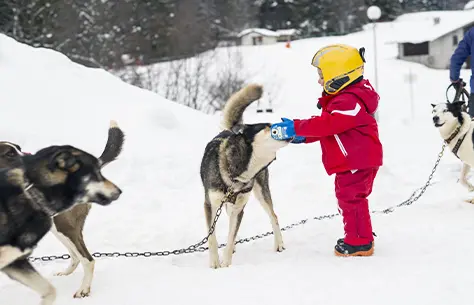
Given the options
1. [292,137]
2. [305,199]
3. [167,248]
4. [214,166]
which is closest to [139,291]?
[214,166]

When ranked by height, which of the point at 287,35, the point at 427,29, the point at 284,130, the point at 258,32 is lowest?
the point at 427,29

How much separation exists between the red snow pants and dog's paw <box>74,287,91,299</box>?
203 centimetres

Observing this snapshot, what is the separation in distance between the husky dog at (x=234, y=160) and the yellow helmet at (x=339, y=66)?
1.86 feet

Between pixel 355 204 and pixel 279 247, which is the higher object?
pixel 355 204

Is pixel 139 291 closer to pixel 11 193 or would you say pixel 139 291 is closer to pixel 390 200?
pixel 11 193

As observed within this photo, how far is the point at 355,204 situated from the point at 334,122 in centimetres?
74

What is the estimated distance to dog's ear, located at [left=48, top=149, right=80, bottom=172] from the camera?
116 inches

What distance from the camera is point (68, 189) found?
9.91ft

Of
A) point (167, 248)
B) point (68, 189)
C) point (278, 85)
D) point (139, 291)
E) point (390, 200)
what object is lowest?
point (278, 85)

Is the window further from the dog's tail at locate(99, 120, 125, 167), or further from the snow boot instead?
the dog's tail at locate(99, 120, 125, 167)

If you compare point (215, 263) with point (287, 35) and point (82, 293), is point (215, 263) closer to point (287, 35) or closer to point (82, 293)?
point (82, 293)

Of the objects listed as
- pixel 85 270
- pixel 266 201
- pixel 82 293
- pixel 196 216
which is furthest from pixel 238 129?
pixel 196 216

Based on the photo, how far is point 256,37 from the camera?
59.2 m

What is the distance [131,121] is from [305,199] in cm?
306
